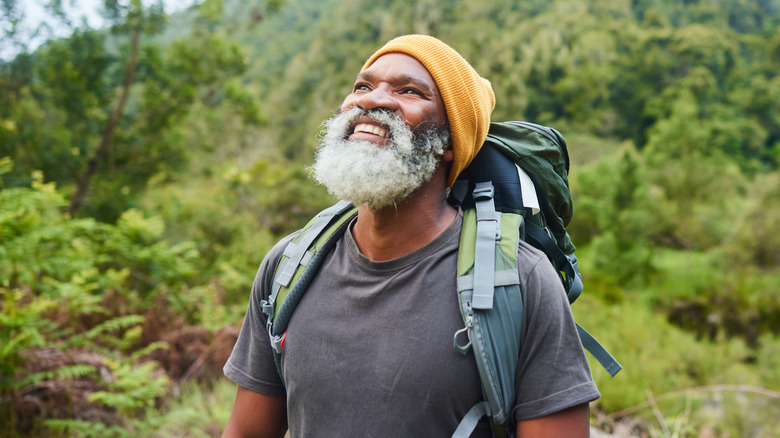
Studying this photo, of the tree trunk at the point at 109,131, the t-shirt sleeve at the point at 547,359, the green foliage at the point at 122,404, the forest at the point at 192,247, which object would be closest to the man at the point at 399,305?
the t-shirt sleeve at the point at 547,359

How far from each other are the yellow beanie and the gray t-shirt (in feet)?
0.74

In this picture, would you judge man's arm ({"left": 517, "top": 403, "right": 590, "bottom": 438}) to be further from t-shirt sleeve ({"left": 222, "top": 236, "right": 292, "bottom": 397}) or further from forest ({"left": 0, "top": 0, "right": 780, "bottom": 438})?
forest ({"left": 0, "top": 0, "right": 780, "bottom": 438})

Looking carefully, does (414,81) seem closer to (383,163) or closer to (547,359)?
(383,163)

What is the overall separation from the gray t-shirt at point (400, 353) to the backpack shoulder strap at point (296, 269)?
3 centimetres

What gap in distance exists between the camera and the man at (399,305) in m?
1.27

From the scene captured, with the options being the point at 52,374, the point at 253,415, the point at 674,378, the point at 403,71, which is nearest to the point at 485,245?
the point at 403,71

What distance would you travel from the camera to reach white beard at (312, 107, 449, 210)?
1.45 meters

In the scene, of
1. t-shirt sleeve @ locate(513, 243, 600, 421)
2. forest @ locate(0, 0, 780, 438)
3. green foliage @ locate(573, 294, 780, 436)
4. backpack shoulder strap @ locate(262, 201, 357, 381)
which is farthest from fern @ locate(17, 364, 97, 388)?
green foliage @ locate(573, 294, 780, 436)

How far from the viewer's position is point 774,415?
4.97 m

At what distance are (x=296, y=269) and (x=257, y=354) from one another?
0.29 meters

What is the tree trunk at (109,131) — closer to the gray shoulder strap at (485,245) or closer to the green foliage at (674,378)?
the green foliage at (674,378)

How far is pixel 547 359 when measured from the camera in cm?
125

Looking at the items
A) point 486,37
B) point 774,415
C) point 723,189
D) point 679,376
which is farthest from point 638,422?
point 486,37

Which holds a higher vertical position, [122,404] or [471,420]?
[471,420]
